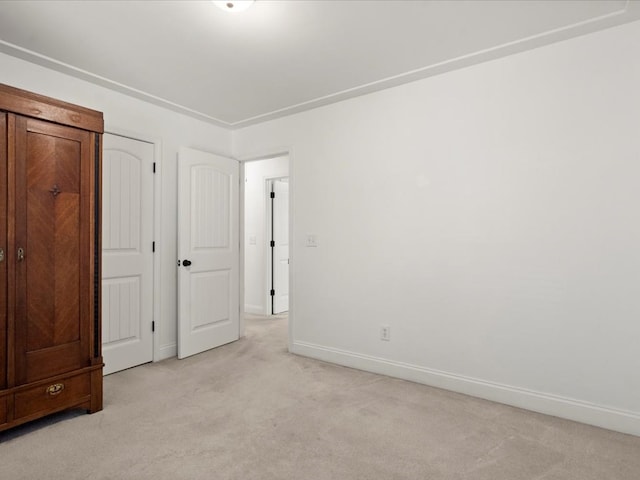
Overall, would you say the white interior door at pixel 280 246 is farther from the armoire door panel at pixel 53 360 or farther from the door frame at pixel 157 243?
the armoire door panel at pixel 53 360

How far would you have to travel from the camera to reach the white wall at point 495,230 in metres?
2.17

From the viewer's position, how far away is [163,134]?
3459 millimetres

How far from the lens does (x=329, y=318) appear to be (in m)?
3.38

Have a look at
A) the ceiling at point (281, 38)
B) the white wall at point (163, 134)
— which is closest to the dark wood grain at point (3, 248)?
the ceiling at point (281, 38)

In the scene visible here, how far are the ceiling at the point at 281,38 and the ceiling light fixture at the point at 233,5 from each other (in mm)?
69

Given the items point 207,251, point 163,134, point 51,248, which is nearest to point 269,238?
point 207,251

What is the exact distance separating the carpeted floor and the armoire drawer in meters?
0.12

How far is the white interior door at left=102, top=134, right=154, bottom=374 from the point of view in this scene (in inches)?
119

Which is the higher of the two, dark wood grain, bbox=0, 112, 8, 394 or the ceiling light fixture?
the ceiling light fixture

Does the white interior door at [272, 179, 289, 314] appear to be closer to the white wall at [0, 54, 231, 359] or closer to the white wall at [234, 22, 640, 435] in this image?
the white wall at [0, 54, 231, 359]

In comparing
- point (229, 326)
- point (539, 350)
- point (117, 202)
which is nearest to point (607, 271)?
point (539, 350)

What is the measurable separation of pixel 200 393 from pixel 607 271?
2.87m

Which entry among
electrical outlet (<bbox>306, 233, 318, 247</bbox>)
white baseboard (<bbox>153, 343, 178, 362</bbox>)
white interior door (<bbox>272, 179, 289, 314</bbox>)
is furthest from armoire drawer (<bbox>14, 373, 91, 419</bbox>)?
white interior door (<bbox>272, 179, 289, 314</bbox>)

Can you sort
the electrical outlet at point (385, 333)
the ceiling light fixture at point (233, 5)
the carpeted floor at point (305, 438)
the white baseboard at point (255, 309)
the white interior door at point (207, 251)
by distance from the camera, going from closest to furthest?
the carpeted floor at point (305, 438) < the ceiling light fixture at point (233, 5) < the electrical outlet at point (385, 333) < the white interior door at point (207, 251) < the white baseboard at point (255, 309)
